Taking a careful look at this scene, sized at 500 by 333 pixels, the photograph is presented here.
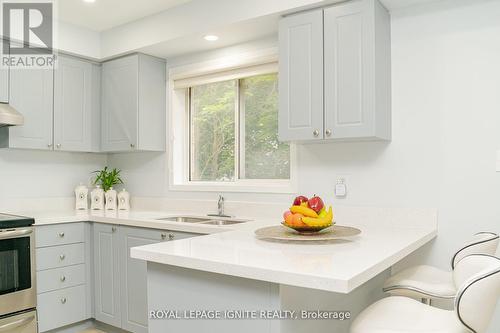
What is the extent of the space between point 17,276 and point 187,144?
1.67 meters

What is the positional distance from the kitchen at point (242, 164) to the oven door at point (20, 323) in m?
0.12

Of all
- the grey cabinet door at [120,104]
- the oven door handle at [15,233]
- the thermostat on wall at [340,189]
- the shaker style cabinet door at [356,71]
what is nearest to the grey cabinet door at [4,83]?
the grey cabinet door at [120,104]

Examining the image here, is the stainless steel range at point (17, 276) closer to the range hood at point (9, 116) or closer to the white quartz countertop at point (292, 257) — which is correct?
the range hood at point (9, 116)

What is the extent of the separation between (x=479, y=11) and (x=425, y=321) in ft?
5.84

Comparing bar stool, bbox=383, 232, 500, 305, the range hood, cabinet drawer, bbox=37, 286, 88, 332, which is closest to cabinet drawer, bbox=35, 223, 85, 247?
cabinet drawer, bbox=37, 286, 88, 332

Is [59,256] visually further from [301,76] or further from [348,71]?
[348,71]

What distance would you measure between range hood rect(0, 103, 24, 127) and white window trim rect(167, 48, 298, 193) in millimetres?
1166

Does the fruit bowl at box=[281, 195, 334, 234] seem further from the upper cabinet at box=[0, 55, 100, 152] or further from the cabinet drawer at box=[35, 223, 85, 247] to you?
the upper cabinet at box=[0, 55, 100, 152]

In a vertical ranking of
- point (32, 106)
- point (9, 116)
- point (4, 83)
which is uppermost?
point (4, 83)

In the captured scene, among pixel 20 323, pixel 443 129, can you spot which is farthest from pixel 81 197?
pixel 443 129

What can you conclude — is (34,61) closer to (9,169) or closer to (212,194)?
(9,169)

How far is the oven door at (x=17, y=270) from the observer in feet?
8.75

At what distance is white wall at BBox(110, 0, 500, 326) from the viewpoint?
7.51 ft

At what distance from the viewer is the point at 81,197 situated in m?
3.74
